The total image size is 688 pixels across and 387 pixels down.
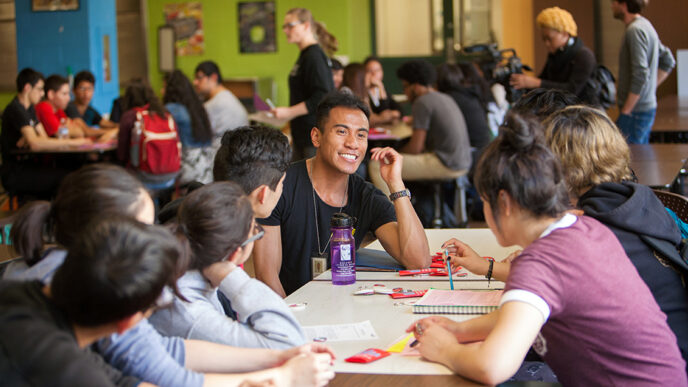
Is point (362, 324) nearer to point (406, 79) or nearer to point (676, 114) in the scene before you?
point (406, 79)

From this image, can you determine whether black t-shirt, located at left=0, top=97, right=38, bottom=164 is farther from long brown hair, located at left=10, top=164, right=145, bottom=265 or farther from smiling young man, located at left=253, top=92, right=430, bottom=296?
long brown hair, located at left=10, top=164, right=145, bottom=265

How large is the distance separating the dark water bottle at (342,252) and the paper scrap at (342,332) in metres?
0.39

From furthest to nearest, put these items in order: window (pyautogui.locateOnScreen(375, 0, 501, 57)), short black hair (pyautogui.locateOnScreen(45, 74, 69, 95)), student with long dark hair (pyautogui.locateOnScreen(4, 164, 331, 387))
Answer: window (pyautogui.locateOnScreen(375, 0, 501, 57))
short black hair (pyautogui.locateOnScreen(45, 74, 69, 95))
student with long dark hair (pyautogui.locateOnScreen(4, 164, 331, 387))

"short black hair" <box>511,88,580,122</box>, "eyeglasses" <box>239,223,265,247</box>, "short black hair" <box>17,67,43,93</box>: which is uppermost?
"short black hair" <box>17,67,43,93</box>

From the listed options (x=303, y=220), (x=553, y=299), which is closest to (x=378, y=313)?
(x=553, y=299)

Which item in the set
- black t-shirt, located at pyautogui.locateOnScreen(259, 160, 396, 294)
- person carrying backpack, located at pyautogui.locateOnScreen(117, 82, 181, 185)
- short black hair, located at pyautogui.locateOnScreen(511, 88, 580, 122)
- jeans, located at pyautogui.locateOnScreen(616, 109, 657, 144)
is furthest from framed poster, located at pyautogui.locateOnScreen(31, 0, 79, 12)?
short black hair, located at pyautogui.locateOnScreen(511, 88, 580, 122)

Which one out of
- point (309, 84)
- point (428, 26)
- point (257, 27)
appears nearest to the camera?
point (309, 84)

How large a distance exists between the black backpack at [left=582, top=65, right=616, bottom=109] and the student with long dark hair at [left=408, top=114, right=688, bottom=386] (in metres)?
3.41

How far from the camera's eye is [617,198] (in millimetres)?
1840

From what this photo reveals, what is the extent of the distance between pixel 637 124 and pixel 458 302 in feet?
11.8

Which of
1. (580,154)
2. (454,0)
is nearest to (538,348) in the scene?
(580,154)

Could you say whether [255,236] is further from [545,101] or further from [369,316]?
[545,101]

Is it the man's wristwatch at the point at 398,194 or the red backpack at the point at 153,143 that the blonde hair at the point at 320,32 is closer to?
the red backpack at the point at 153,143

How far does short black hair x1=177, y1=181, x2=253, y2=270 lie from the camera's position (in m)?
1.47
